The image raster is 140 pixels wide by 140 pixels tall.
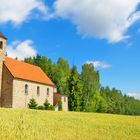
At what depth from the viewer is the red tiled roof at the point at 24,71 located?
60.0 meters

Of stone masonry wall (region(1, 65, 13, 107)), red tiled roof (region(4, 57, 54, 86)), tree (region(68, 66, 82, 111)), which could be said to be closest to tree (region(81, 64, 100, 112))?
tree (region(68, 66, 82, 111))

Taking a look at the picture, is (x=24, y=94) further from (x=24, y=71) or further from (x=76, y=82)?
(x=76, y=82)

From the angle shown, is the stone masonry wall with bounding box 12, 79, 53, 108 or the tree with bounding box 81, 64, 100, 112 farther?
the tree with bounding box 81, 64, 100, 112

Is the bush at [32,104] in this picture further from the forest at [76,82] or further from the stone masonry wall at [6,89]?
the forest at [76,82]

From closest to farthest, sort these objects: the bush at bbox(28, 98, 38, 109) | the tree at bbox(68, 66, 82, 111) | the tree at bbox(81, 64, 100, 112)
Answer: the bush at bbox(28, 98, 38, 109) → the tree at bbox(68, 66, 82, 111) → the tree at bbox(81, 64, 100, 112)

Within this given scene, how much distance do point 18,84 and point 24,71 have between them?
6531 mm

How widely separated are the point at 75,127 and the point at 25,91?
32.5 meters

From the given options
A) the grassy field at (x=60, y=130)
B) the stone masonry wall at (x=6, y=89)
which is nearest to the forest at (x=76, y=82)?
the stone masonry wall at (x=6, y=89)

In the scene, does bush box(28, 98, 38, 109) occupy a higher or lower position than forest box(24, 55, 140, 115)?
lower

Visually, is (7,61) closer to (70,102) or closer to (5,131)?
(70,102)

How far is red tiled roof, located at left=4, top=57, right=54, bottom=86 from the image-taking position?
60.0 metres

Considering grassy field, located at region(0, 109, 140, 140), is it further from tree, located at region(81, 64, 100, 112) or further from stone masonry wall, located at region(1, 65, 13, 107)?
tree, located at region(81, 64, 100, 112)

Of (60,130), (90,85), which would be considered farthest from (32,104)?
(90,85)

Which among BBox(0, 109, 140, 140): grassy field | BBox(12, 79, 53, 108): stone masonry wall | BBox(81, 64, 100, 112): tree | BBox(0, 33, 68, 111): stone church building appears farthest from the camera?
BBox(81, 64, 100, 112): tree
